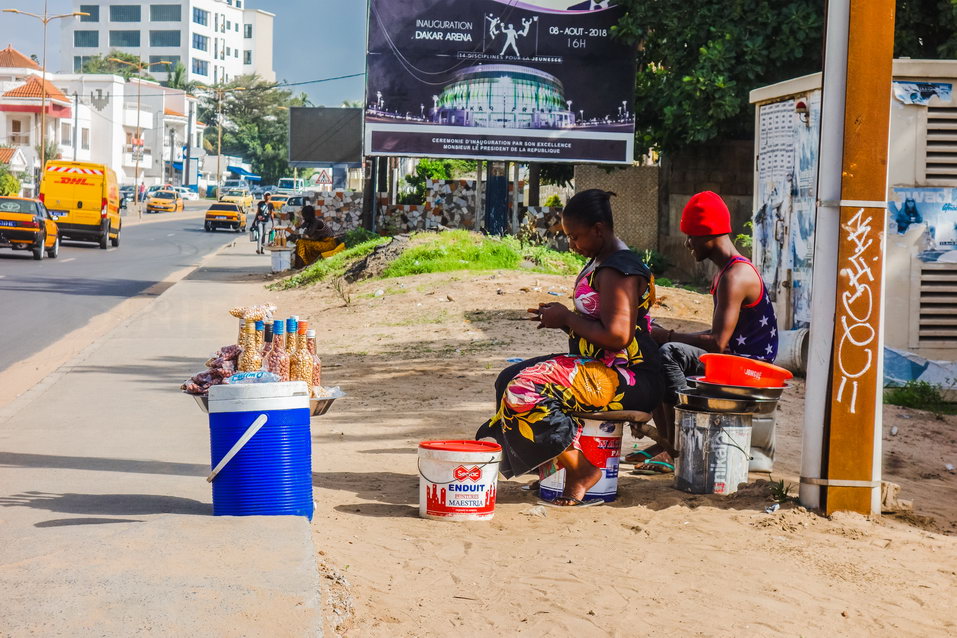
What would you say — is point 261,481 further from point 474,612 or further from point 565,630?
point 565,630

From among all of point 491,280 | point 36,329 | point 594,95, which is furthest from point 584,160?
point 36,329

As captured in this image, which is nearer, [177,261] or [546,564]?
[546,564]

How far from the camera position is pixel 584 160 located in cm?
2475

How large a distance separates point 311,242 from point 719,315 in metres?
19.5

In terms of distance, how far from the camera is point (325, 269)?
22.6 metres

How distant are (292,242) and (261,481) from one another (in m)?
24.0

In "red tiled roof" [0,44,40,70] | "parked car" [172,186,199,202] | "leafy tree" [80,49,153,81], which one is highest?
"leafy tree" [80,49,153,81]

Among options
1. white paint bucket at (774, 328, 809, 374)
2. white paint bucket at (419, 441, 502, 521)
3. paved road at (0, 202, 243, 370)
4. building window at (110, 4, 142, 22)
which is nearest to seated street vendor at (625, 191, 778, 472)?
white paint bucket at (419, 441, 502, 521)

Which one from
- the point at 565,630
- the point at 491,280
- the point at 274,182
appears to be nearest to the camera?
the point at 565,630

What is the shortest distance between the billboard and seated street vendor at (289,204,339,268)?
26.3ft

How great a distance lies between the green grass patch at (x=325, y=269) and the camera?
22.2 m

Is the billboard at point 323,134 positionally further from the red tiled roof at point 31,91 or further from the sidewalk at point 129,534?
the red tiled roof at point 31,91

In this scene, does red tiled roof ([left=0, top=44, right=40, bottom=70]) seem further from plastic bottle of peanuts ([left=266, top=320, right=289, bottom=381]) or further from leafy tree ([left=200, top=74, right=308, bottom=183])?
plastic bottle of peanuts ([left=266, top=320, right=289, bottom=381])

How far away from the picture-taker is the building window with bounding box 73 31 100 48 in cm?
13700
